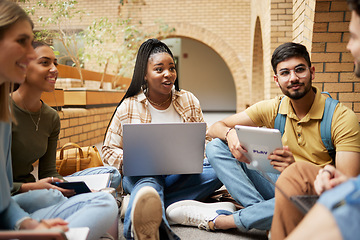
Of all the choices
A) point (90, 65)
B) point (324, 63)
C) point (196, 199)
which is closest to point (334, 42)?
point (324, 63)

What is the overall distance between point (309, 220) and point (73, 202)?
1074 mm

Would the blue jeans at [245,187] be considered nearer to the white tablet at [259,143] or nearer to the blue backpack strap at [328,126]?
the white tablet at [259,143]

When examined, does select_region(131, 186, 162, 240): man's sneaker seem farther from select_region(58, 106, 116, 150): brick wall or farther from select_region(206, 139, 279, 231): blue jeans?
select_region(58, 106, 116, 150): brick wall

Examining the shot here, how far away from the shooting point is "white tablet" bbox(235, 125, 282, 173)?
1617 millimetres

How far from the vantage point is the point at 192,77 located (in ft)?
47.6

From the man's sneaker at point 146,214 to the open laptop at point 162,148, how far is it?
→ 396mm

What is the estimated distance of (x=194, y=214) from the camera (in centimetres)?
215

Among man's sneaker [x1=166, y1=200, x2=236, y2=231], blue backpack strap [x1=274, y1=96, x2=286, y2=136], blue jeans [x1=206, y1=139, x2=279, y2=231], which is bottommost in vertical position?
man's sneaker [x1=166, y1=200, x2=236, y2=231]

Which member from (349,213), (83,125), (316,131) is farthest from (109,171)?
(83,125)

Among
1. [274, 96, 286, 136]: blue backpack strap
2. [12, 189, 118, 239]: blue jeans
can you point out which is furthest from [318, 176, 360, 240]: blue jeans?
[274, 96, 286, 136]: blue backpack strap

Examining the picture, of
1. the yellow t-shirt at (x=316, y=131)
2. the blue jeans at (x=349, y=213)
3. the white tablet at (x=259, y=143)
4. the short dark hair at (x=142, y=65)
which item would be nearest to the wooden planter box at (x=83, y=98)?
the short dark hair at (x=142, y=65)

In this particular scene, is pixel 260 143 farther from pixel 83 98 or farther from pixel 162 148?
pixel 83 98

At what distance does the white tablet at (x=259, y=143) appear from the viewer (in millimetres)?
1617

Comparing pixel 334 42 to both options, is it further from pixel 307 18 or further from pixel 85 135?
pixel 85 135
